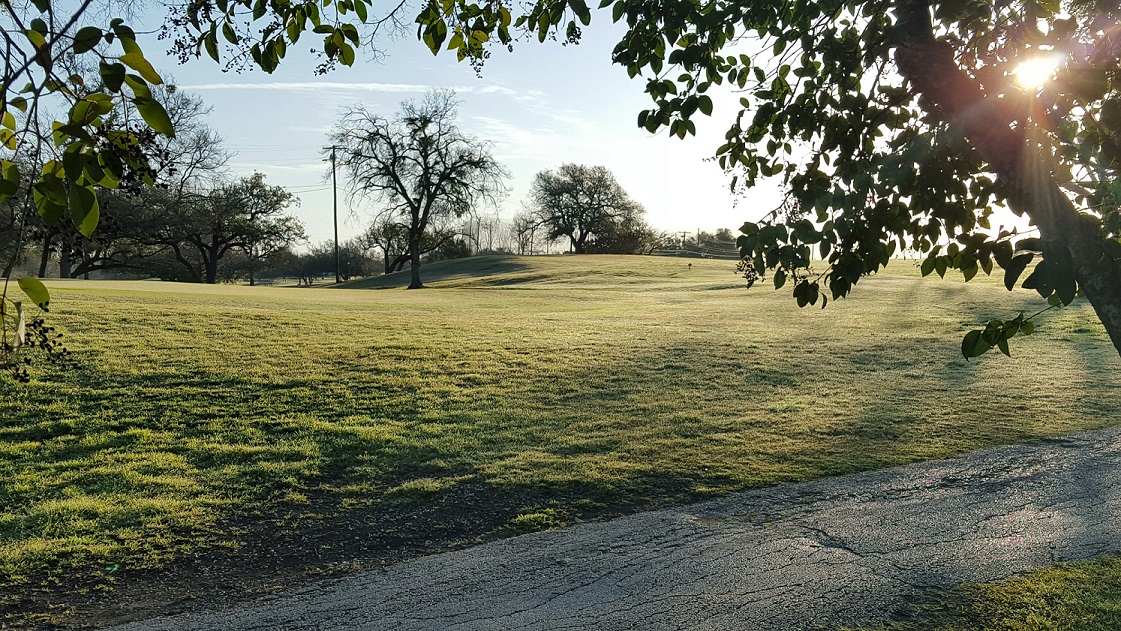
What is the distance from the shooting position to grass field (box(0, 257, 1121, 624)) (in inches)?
241

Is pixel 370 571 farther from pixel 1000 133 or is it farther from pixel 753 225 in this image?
pixel 1000 133

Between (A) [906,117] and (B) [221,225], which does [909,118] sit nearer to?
(A) [906,117]

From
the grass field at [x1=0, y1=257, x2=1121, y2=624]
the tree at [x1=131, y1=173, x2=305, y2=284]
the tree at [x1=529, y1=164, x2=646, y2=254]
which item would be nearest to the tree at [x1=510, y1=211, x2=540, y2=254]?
the tree at [x1=529, y1=164, x2=646, y2=254]

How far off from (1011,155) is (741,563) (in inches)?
120

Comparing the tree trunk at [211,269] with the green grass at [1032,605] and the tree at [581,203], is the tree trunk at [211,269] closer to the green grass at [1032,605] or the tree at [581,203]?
the tree at [581,203]

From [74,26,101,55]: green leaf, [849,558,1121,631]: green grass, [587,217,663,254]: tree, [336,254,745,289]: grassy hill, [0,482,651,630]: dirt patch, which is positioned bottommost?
[0,482,651,630]: dirt patch

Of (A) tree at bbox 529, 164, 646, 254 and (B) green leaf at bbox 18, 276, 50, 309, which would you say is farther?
(A) tree at bbox 529, 164, 646, 254

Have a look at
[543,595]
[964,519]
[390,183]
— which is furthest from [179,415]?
[390,183]

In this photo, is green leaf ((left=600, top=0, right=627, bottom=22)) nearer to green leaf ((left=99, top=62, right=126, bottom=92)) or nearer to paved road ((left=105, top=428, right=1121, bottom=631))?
green leaf ((left=99, top=62, right=126, bottom=92))

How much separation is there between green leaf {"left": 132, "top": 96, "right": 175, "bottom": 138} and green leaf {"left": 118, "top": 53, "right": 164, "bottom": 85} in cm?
4

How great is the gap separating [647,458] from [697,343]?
7.81 m

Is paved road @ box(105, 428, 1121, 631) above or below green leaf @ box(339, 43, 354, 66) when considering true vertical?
below

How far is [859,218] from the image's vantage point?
3332mm

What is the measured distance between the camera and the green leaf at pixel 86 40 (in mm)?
1412
